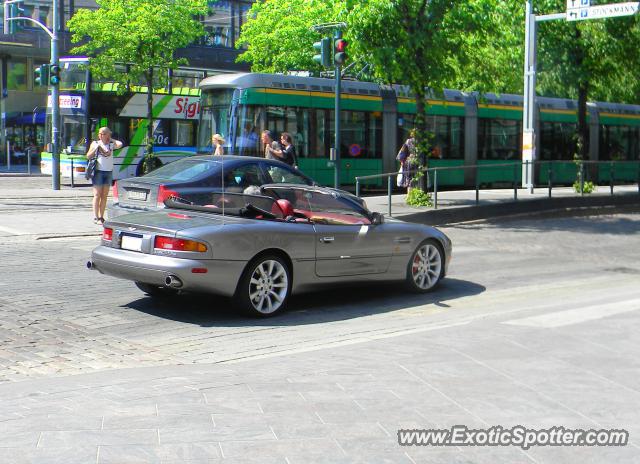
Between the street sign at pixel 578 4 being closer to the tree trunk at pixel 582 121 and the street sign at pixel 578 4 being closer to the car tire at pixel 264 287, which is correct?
the tree trunk at pixel 582 121

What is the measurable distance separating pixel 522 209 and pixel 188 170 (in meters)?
10.7

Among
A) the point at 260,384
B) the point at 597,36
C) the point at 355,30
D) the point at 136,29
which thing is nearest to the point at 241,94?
the point at 355,30

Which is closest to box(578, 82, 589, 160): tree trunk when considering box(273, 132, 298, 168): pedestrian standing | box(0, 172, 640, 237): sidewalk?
box(0, 172, 640, 237): sidewalk

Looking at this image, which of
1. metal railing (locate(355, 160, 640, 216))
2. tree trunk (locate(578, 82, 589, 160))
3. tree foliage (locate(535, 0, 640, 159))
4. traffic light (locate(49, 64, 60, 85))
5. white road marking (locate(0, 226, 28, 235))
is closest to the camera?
white road marking (locate(0, 226, 28, 235))

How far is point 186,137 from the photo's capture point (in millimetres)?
36625

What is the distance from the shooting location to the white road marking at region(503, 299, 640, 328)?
843cm

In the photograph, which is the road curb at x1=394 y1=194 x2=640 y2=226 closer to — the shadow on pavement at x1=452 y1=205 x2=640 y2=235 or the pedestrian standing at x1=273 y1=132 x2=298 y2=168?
the shadow on pavement at x1=452 y1=205 x2=640 y2=235

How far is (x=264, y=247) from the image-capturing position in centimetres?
880

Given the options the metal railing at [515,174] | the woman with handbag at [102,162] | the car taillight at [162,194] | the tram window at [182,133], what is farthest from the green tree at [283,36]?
the car taillight at [162,194]

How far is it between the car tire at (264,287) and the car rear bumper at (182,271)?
120 millimetres

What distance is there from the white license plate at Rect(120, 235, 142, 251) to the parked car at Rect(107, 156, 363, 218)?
346 cm

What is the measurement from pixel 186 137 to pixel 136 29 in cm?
581

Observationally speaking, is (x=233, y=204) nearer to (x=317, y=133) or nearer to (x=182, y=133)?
(x=317, y=133)

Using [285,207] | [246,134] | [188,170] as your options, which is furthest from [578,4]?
[285,207]
